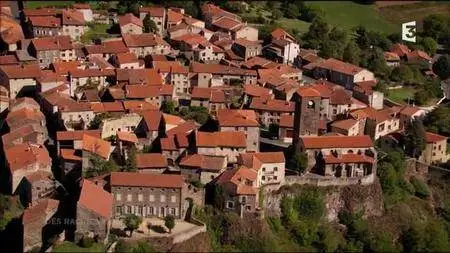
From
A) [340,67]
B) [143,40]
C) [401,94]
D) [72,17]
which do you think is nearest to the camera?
[340,67]

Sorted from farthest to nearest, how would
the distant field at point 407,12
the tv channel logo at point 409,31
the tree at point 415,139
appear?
the distant field at point 407,12 → the tv channel logo at point 409,31 → the tree at point 415,139

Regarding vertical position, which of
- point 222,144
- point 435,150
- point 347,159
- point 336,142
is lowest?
point 435,150

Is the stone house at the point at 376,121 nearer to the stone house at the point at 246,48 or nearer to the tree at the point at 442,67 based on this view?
the stone house at the point at 246,48

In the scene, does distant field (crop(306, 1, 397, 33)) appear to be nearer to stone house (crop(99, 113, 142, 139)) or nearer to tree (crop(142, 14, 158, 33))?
tree (crop(142, 14, 158, 33))

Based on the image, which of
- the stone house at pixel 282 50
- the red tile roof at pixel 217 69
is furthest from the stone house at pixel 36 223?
the stone house at pixel 282 50

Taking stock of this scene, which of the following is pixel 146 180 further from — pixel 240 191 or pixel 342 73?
pixel 342 73

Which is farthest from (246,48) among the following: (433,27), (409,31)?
(433,27)

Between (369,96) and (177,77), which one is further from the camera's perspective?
(369,96)

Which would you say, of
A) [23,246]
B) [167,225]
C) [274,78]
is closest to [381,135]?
[274,78]
